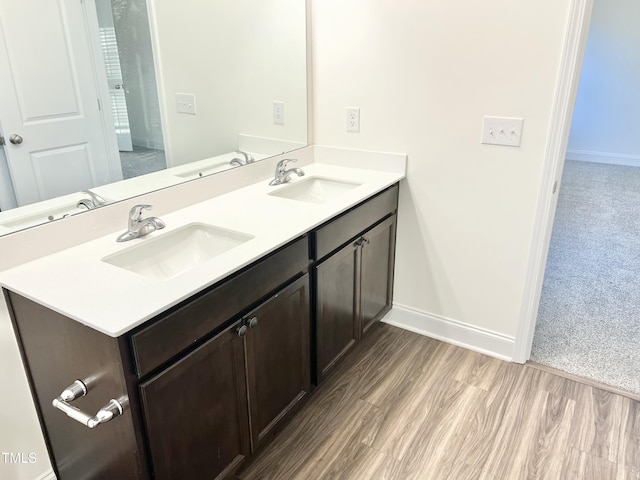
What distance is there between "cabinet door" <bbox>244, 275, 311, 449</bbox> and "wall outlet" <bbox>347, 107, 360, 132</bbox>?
1.00 metres

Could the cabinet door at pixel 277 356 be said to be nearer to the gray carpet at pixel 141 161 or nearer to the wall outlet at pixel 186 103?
the gray carpet at pixel 141 161

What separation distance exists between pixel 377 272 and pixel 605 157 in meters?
5.23

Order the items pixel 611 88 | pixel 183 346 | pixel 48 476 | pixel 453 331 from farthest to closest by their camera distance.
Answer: pixel 611 88, pixel 453 331, pixel 48 476, pixel 183 346

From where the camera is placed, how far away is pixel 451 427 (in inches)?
77.9

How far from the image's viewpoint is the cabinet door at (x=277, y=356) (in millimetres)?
1589

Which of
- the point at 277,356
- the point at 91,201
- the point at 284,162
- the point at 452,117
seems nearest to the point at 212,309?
the point at 277,356

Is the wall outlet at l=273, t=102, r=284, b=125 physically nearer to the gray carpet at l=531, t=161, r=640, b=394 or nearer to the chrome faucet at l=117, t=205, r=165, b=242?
the chrome faucet at l=117, t=205, r=165, b=242

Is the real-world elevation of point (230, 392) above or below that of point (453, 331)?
above

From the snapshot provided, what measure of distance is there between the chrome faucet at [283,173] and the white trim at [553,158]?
3.63ft

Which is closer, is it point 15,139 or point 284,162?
point 15,139

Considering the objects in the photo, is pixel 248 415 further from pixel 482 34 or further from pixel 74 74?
pixel 482 34

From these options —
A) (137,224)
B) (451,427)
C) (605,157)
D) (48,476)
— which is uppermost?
(137,224)

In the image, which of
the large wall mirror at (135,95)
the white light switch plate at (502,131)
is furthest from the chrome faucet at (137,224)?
the white light switch plate at (502,131)

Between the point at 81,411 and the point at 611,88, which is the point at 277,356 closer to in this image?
the point at 81,411
